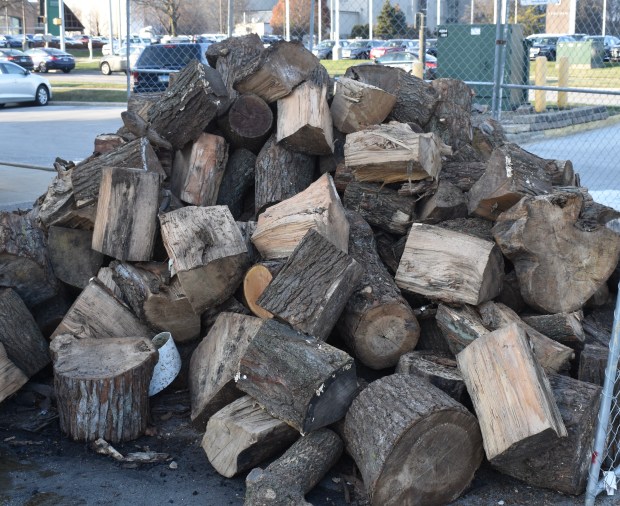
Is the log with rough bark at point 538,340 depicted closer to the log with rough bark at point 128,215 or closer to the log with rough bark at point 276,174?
the log with rough bark at point 276,174

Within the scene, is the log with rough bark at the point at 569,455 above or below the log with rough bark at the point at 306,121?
below

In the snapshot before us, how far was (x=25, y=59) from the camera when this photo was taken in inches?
1352

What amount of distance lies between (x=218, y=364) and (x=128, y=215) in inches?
45.5

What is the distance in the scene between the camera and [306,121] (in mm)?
5082

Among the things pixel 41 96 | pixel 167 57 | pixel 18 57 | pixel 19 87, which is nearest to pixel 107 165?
pixel 167 57

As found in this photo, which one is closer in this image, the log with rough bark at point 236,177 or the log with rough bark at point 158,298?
the log with rough bark at point 158,298

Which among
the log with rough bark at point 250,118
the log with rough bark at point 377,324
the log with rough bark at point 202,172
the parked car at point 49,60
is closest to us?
the log with rough bark at point 377,324

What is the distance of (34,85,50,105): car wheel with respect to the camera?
2286 cm

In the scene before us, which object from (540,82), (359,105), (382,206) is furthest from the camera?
(540,82)

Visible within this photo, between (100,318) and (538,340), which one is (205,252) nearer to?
(100,318)

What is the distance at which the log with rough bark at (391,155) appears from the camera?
15.2 feet

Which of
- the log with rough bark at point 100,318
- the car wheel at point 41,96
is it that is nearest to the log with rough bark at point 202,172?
the log with rough bark at point 100,318

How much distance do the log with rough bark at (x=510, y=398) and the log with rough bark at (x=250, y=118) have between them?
2462 mm

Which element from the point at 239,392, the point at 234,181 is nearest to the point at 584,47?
the point at 234,181
